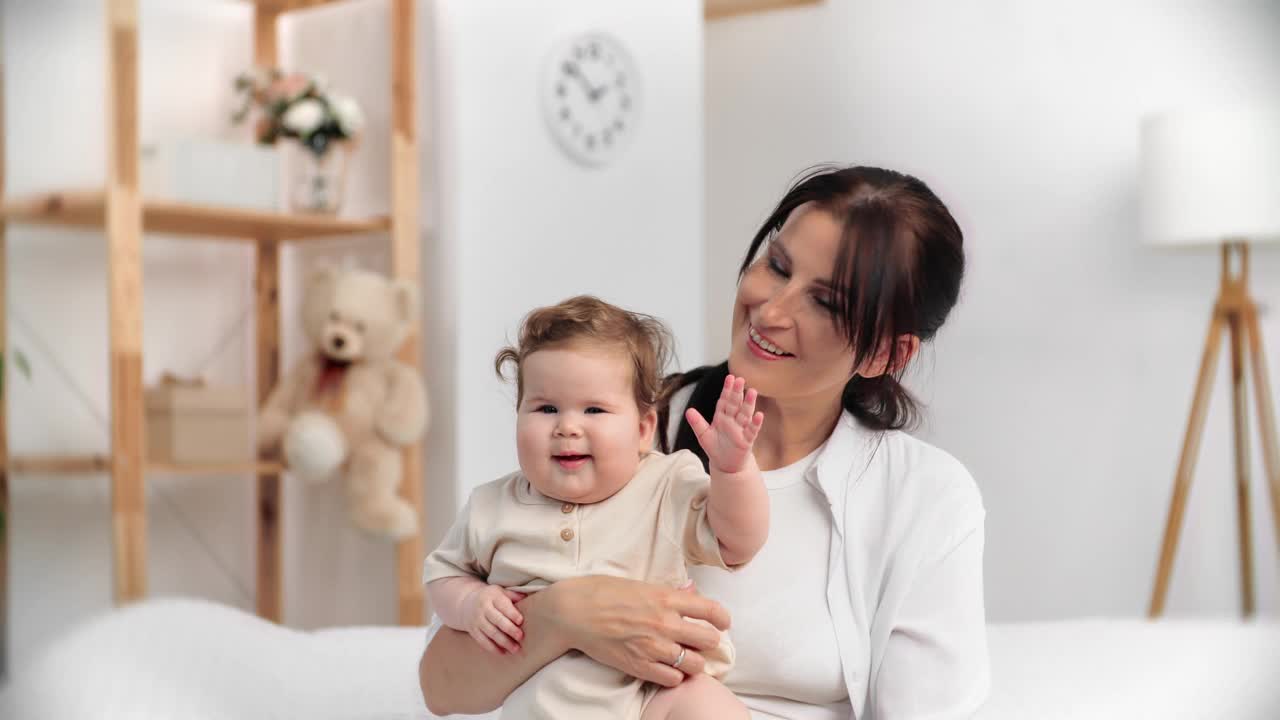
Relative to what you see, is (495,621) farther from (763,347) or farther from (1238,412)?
(1238,412)

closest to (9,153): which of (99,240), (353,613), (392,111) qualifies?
(99,240)

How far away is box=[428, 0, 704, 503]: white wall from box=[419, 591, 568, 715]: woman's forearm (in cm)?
163

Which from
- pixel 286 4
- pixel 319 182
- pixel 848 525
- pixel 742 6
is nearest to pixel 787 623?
pixel 848 525

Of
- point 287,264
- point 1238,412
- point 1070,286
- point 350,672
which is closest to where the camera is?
point 350,672

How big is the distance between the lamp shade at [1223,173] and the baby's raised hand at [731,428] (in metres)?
2.45

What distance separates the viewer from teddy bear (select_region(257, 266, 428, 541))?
274cm

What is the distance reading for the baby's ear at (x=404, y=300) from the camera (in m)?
2.78

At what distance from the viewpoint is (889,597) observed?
116cm

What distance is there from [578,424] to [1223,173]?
98.5 inches

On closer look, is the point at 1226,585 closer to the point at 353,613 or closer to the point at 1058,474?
the point at 1058,474

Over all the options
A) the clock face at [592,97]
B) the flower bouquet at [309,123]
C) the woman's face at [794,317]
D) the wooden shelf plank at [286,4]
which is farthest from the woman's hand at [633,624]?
the wooden shelf plank at [286,4]

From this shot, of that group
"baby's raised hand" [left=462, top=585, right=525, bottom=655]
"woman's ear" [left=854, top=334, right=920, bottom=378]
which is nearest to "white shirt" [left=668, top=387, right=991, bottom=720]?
"woman's ear" [left=854, top=334, right=920, bottom=378]

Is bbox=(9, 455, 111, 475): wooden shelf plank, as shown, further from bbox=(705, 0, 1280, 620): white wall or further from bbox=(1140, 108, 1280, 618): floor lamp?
bbox=(1140, 108, 1280, 618): floor lamp

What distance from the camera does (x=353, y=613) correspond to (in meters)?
3.09
